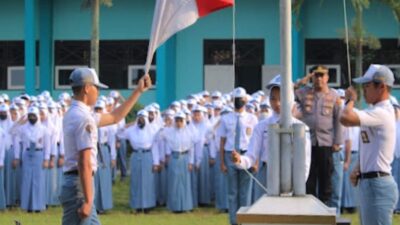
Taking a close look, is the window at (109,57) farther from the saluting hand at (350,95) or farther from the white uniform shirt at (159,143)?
the saluting hand at (350,95)

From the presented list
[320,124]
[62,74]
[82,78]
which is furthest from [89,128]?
[62,74]

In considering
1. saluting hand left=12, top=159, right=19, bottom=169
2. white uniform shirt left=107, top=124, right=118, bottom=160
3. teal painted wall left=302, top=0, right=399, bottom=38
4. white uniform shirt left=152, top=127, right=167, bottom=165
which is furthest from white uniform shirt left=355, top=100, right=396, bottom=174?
teal painted wall left=302, top=0, right=399, bottom=38

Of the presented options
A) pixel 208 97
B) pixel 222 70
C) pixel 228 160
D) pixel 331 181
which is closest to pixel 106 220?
pixel 228 160

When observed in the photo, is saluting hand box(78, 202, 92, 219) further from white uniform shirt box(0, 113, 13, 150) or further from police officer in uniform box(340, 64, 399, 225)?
white uniform shirt box(0, 113, 13, 150)

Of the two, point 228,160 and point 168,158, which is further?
point 168,158

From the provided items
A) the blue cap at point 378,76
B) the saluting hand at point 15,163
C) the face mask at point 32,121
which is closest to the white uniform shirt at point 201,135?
the face mask at point 32,121

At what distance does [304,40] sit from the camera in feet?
105

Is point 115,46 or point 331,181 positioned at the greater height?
point 115,46

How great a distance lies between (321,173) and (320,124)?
1.83 feet

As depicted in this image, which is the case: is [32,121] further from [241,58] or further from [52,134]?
[241,58]

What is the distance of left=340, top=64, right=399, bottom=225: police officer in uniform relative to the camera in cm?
895

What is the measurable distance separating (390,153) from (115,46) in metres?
24.2

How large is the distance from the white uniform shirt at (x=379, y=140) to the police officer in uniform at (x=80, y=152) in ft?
6.16

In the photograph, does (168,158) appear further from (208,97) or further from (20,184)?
(208,97)
